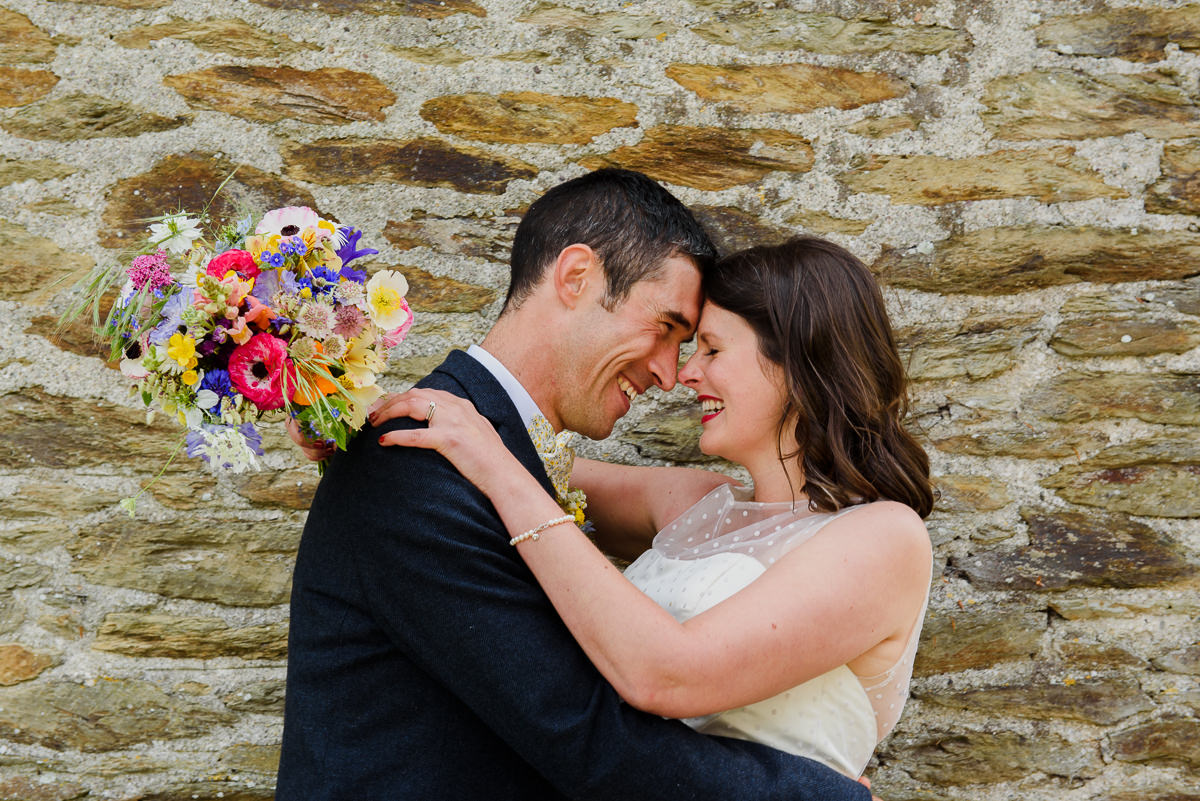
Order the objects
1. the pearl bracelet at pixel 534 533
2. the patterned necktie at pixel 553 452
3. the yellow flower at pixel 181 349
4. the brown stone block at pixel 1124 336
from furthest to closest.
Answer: the brown stone block at pixel 1124 336
the patterned necktie at pixel 553 452
the pearl bracelet at pixel 534 533
the yellow flower at pixel 181 349

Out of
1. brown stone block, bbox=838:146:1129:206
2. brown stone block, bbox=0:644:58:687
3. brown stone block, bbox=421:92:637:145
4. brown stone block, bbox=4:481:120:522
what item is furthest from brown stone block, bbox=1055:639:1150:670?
brown stone block, bbox=0:644:58:687

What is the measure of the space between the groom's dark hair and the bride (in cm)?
17

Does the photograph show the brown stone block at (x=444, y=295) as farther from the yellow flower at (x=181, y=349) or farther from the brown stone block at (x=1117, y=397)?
the brown stone block at (x=1117, y=397)

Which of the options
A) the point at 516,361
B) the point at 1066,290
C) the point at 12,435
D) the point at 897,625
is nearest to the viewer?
the point at 897,625

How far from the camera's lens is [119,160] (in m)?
2.39

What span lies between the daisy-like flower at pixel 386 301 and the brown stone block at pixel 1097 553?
177 cm

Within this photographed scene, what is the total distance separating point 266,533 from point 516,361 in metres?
0.89

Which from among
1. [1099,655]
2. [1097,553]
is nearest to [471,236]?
[1097,553]

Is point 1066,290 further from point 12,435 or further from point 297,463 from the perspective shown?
point 12,435

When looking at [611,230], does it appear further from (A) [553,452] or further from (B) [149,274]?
(B) [149,274]

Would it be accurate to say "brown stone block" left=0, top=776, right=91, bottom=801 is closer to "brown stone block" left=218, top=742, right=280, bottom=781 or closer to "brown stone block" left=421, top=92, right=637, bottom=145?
"brown stone block" left=218, top=742, right=280, bottom=781

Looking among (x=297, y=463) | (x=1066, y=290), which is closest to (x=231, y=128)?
(x=297, y=463)

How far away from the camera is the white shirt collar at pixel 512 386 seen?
80.7 inches

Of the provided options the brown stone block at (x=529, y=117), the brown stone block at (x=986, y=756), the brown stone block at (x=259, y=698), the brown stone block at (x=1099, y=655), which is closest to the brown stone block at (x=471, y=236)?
the brown stone block at (x=529, y=117)
